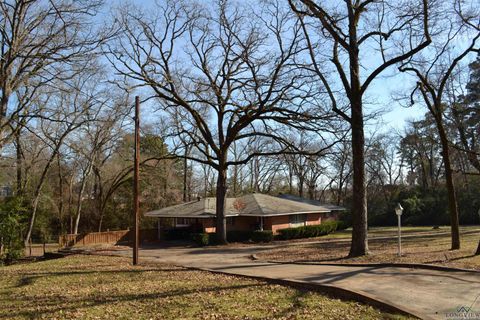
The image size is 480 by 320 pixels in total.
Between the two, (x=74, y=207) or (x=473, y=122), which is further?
(x=74, y=207)

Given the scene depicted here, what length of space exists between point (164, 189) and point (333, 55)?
34.3m

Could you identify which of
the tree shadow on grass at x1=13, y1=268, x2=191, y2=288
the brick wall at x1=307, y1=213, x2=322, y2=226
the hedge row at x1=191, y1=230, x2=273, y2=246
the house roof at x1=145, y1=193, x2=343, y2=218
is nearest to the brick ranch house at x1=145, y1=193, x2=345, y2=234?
the house roof at x1=145, y1=193, x2=343, y2=218

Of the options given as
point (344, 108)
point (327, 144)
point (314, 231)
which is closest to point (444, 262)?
point (344, 108)

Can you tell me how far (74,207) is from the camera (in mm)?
48969

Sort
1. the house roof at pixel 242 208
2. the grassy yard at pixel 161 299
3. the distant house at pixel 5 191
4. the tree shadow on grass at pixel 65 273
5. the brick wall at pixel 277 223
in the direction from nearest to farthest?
the grassy yard at pixel 161 299 → the tree shadow on grass at pixel 65 273 → the house roof at pixel 242 208 → the brick wall at pixel 277 223 → the distant house at pixel 5 191

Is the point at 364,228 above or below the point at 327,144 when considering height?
below

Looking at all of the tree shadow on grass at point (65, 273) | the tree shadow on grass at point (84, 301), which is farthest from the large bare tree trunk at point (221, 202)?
the tree shadow on grass at point (84, 301)

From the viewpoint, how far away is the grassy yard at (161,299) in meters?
8.65

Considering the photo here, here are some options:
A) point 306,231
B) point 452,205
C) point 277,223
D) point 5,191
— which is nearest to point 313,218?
point 306,231

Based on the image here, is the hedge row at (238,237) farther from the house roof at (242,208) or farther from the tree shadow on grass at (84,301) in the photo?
the tree shadow on grass at (84,301)

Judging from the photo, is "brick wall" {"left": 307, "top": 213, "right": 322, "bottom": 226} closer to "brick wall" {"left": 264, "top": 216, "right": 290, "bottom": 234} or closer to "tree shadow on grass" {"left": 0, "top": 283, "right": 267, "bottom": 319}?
"brick wall" {"left": 264, "top": 216, "right": 290, "bottom": 234}

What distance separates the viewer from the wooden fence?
33.8 meters

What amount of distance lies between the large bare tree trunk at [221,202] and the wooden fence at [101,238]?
10003 mm

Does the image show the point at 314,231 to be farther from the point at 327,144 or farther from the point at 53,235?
the point at 53,235
